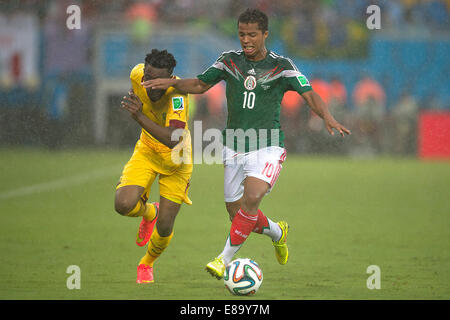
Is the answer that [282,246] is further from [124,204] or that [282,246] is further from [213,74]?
[213,74]

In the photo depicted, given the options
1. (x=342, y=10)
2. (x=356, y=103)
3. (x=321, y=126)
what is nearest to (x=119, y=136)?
(x=321, y=126)

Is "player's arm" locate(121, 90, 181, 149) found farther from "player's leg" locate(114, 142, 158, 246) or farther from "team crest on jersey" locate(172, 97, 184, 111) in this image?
"player's leg" locate(114, 142, 158, 246)

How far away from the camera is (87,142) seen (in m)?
22.9

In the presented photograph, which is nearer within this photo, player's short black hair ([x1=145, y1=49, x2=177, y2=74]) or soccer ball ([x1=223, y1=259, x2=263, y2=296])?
soccer ball ([x1=223, y1=259, x2=263, y2=296])

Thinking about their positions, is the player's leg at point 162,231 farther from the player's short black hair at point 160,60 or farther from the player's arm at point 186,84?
the player's short black hair at point 160,60

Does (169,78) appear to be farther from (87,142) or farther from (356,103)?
(356,103)

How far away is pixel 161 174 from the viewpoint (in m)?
6.99

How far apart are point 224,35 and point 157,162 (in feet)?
61.9

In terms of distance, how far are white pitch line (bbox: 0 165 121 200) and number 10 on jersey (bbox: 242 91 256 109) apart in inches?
280

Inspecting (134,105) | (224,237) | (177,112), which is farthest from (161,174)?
(224,237)

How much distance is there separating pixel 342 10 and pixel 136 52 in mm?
7235

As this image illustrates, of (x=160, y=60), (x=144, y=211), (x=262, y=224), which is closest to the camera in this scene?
(x=160, y=60)

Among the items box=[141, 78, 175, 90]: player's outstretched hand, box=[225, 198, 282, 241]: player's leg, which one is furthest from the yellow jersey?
box=[225, 198, 282, 241]: player's leg

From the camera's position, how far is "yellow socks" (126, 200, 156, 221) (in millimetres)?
6766
